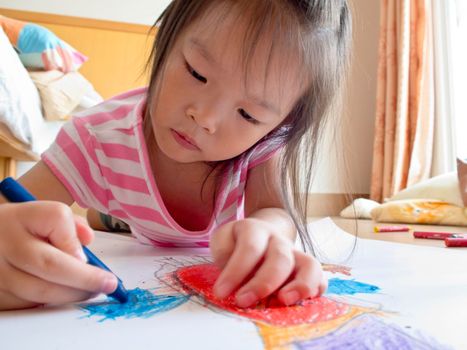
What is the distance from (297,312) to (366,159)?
2662 mm

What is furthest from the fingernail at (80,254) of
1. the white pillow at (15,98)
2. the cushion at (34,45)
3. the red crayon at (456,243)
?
the cushion at (34,45)

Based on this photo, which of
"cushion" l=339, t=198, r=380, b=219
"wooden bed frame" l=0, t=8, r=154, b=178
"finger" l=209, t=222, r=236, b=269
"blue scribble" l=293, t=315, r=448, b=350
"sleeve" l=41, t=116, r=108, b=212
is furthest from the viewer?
"wooden bed frame" l=0, t=8, r=154, b=178

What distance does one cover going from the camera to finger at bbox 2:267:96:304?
0.37 metres

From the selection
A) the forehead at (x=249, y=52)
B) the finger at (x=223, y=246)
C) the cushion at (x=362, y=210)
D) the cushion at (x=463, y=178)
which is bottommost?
the cushion at (x=362, y=210)

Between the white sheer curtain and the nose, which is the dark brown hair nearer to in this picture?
the nose

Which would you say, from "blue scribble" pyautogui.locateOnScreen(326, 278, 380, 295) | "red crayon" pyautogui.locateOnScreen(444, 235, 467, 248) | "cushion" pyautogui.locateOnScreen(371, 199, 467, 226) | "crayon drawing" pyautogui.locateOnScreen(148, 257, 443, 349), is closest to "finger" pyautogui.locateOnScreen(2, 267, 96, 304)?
"crayon drawing" pyautogui.locateOnScreen(148, 257, 443, 349)

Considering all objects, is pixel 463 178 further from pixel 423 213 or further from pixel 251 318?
pixel 251 318

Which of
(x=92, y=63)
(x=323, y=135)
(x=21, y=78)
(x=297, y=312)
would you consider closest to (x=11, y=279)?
(x=297, y=312)

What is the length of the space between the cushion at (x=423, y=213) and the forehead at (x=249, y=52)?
122 centimetres

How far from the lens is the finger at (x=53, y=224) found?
0.36 metres

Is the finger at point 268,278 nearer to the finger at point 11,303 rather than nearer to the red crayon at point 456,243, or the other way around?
the finger at point 11,303

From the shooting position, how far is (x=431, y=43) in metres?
2.43

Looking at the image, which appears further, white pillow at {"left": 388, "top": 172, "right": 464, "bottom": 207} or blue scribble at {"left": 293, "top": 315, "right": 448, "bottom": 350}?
white pillow at {"left": 388, "top": 172, "right": 464, "bottom": 207}

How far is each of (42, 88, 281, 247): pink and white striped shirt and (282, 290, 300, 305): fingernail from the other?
391mm
